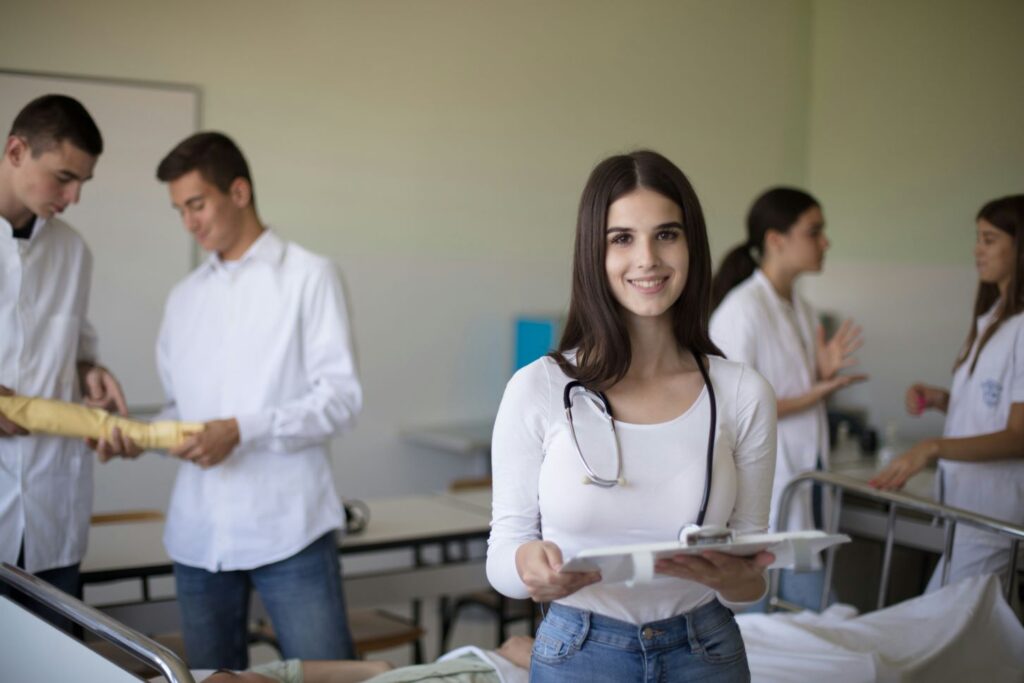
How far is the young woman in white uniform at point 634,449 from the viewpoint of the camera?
171 cm

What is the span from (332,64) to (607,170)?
13.0 feet

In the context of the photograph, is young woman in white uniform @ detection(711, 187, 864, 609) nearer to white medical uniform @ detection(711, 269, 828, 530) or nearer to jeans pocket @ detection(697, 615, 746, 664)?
white medical uniform @ detection(711, 269, 828, 530)

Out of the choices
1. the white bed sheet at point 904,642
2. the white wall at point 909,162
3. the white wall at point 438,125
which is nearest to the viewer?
the white bed sheet at point 904,642

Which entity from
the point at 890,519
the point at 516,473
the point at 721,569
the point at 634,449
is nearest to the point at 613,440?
the point at 634,449

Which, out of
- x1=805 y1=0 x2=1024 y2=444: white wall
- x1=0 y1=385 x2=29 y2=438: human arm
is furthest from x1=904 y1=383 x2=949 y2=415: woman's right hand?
x1=0 y1=385 x2=29 y2=438: human arm

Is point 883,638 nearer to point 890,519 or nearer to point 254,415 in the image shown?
point 890,519

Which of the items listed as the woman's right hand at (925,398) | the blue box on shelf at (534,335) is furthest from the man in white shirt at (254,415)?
the blue box on shelf at (534,335)

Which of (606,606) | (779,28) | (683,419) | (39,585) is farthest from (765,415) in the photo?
(779,28)

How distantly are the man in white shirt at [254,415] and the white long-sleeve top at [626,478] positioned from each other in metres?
1.16

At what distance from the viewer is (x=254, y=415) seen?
2785 mm

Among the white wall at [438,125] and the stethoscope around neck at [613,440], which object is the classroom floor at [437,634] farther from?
the stethoscope around neck at [613,440]

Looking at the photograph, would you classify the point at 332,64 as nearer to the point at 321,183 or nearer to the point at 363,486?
the point at 321,183

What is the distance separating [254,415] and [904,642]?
1.68 meters

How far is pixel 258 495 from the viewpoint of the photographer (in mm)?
2867
